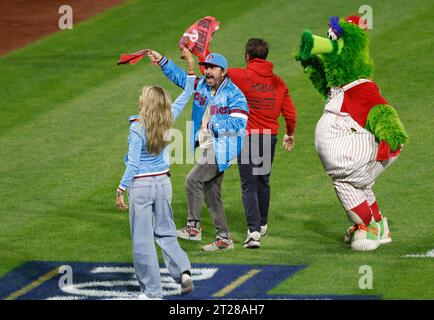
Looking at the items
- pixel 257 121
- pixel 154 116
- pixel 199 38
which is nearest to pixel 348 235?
pixel 257 121

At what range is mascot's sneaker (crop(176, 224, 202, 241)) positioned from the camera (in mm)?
13352

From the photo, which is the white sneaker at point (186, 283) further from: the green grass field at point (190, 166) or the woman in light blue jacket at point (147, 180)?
the green grass field at point (190, 166)

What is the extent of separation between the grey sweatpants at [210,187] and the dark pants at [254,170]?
25 cm

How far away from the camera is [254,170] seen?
13141 millimetres

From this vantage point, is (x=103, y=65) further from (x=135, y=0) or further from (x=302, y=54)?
(x=302, y=54)

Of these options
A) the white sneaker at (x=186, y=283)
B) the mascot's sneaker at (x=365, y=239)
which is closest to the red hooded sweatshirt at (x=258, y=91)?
the mascot's sneaker at (x=365, y=239)

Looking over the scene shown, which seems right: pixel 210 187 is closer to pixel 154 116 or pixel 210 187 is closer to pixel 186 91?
pixel 186 91

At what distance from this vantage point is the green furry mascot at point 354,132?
42.1 ft

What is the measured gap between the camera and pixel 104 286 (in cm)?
1185

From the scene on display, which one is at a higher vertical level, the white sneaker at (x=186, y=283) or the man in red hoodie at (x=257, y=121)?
the man in red hoodie at (x=257, y=121)

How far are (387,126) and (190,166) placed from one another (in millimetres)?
4271

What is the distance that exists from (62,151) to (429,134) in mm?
4774

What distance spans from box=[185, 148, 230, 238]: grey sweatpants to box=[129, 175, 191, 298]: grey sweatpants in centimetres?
160
